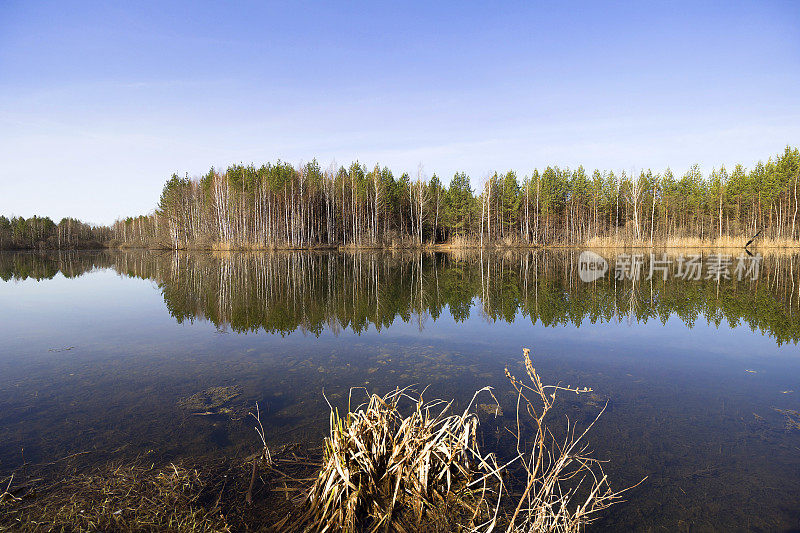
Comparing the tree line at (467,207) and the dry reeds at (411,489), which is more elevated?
the tree line at (467,207)

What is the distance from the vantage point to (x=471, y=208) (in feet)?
175

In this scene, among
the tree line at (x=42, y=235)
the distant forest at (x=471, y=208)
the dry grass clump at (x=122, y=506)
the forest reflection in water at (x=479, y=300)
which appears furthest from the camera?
the tree line at (x=42, y=235)

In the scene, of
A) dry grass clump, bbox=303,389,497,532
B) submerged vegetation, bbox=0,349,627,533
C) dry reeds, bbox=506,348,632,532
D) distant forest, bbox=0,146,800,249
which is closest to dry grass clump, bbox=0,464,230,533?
submerged vegetation, bbox=0,349,627,533

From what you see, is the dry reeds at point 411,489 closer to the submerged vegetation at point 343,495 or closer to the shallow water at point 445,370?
the submerged vegetation at point 343,495

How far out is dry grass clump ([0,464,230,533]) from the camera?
2.73 meters

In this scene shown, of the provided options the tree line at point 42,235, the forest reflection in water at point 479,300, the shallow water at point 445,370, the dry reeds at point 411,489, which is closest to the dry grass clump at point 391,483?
Result: the dry reeds at point 411,489

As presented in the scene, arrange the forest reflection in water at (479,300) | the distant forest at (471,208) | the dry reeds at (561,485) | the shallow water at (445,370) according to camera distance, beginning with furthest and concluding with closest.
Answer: the distant forest at (471,208)
the forest reflection in water at (479,300)
the shallow water at (445,370)
the dry reeds at (561,485)

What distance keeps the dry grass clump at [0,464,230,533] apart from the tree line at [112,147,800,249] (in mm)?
43815

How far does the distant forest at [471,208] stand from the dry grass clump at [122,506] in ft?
139

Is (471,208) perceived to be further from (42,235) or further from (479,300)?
(42,235)

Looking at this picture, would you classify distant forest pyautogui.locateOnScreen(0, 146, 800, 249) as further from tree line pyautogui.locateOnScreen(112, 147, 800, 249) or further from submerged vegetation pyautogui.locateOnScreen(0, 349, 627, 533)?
submerged vegetation pyautogui.locateOnScreen(0, 349, 627, 533)

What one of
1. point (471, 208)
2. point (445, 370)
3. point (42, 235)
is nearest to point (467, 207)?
point (471, 208)

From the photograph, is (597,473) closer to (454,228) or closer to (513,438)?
(513,438)

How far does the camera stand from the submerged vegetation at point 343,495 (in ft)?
9.00
